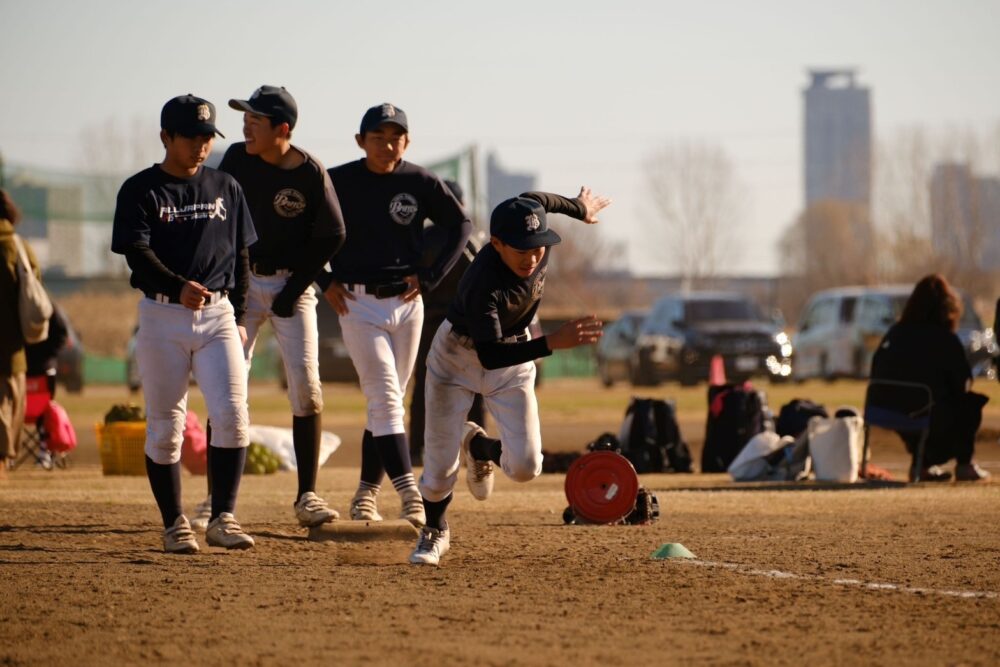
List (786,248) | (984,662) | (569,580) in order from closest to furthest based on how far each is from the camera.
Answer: (984,662) < (569,580) < (786,248)

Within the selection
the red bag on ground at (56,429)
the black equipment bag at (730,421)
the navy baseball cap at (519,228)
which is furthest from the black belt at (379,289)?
the red bag on ground at (56,429)

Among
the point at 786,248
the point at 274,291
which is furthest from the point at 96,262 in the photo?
the point at 786,248

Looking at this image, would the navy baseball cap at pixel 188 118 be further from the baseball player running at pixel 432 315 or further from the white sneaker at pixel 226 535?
the baseball player running at pixel 432 315

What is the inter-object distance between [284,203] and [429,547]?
6.69 feet

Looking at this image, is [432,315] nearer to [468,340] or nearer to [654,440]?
[654,440]

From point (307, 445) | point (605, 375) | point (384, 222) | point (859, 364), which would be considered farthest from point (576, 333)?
point (605, 375)

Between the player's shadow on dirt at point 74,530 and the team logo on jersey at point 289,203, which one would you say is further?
the player's shadow on dirt at point 74,530

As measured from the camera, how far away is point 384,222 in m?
9.35

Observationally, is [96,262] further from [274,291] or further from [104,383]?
[274,291]

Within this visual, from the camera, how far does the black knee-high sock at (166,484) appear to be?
880 cm

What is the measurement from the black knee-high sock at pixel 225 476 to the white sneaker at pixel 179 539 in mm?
196

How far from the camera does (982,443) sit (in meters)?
18.9

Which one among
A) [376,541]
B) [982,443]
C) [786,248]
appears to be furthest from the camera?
[786,248]

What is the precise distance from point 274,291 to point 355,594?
7.99 ft
